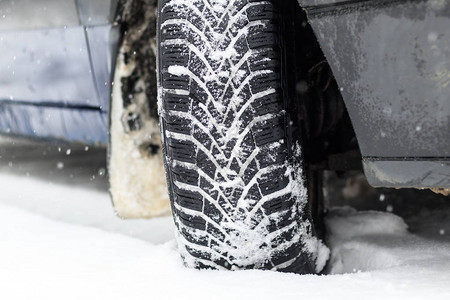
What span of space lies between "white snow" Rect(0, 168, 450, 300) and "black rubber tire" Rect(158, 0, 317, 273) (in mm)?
88

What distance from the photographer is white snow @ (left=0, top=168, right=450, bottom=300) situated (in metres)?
1.14

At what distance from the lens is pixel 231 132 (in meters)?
1.17

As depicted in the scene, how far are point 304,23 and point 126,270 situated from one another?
0.75 m

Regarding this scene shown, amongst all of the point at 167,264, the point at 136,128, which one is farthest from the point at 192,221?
the point at 136,128

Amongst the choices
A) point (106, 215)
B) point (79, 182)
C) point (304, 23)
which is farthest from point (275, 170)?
point (79, 182)

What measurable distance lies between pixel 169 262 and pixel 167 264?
0.04ft

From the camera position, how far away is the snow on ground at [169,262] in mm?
1140

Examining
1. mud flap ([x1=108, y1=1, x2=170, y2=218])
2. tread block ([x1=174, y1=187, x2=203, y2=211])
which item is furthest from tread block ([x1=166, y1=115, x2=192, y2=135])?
mud flap ([x1=108, y1=1, x2=170, y2=218])

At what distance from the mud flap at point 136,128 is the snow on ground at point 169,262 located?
0.12 m

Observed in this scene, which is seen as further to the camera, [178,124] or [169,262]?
[169,262]

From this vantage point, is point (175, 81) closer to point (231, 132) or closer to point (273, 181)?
point (231, 132)

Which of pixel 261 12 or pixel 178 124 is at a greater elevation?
Result: pixel 261 12

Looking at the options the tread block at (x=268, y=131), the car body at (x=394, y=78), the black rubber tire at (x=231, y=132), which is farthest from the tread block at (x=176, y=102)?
the car body at (x=394, y=78)

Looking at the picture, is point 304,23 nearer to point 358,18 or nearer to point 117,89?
point 358,18
